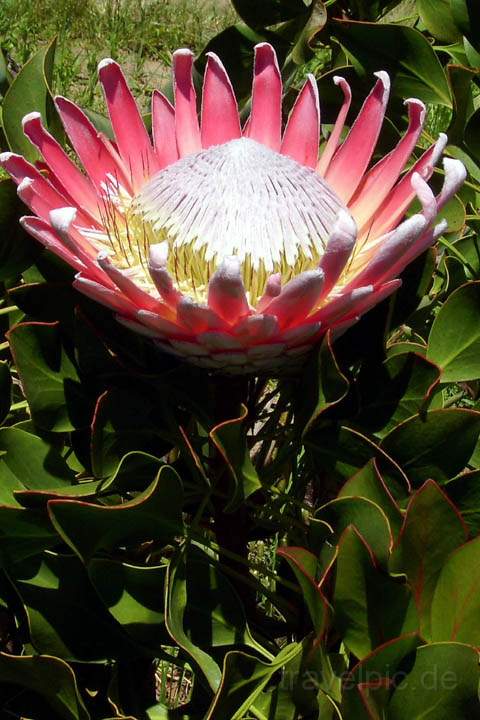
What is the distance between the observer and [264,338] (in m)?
1.00

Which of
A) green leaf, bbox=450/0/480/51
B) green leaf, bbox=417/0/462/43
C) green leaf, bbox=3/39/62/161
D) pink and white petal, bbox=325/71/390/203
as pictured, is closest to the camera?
pink and white petal, bbox=325/71/390/203

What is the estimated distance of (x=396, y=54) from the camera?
1.49m

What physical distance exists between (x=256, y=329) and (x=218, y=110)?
47cm

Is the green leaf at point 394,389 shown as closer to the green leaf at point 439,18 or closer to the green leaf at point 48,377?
the green leaf at point 48,377

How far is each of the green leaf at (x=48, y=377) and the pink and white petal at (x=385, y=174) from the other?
0.42 meters

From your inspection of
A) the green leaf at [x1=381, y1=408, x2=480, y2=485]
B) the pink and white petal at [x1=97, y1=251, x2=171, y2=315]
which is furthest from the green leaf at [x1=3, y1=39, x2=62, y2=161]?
the green leaf at [x1=381, y1=408, x2=480, y2=485]

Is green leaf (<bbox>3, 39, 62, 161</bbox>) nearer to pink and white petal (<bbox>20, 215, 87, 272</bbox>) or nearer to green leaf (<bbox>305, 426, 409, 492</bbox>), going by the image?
pink and white petal (<bbox>20, 215, 87, 272</bbox>)

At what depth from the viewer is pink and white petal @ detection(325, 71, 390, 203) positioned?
4.06ft

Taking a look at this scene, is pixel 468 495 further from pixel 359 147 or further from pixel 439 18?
pixel 439 18

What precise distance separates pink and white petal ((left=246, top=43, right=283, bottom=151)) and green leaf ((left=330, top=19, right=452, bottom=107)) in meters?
0.19

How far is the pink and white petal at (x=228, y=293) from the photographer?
3.10 ft

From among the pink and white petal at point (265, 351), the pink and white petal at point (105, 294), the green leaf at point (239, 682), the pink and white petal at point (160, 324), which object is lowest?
the green leaf at point (239, 682)

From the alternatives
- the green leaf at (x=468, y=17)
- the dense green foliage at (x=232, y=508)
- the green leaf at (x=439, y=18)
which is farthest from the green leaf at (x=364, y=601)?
the green leaf at (x=439, y=18)

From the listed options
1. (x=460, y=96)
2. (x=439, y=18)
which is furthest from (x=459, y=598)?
(x=439, y=18)
